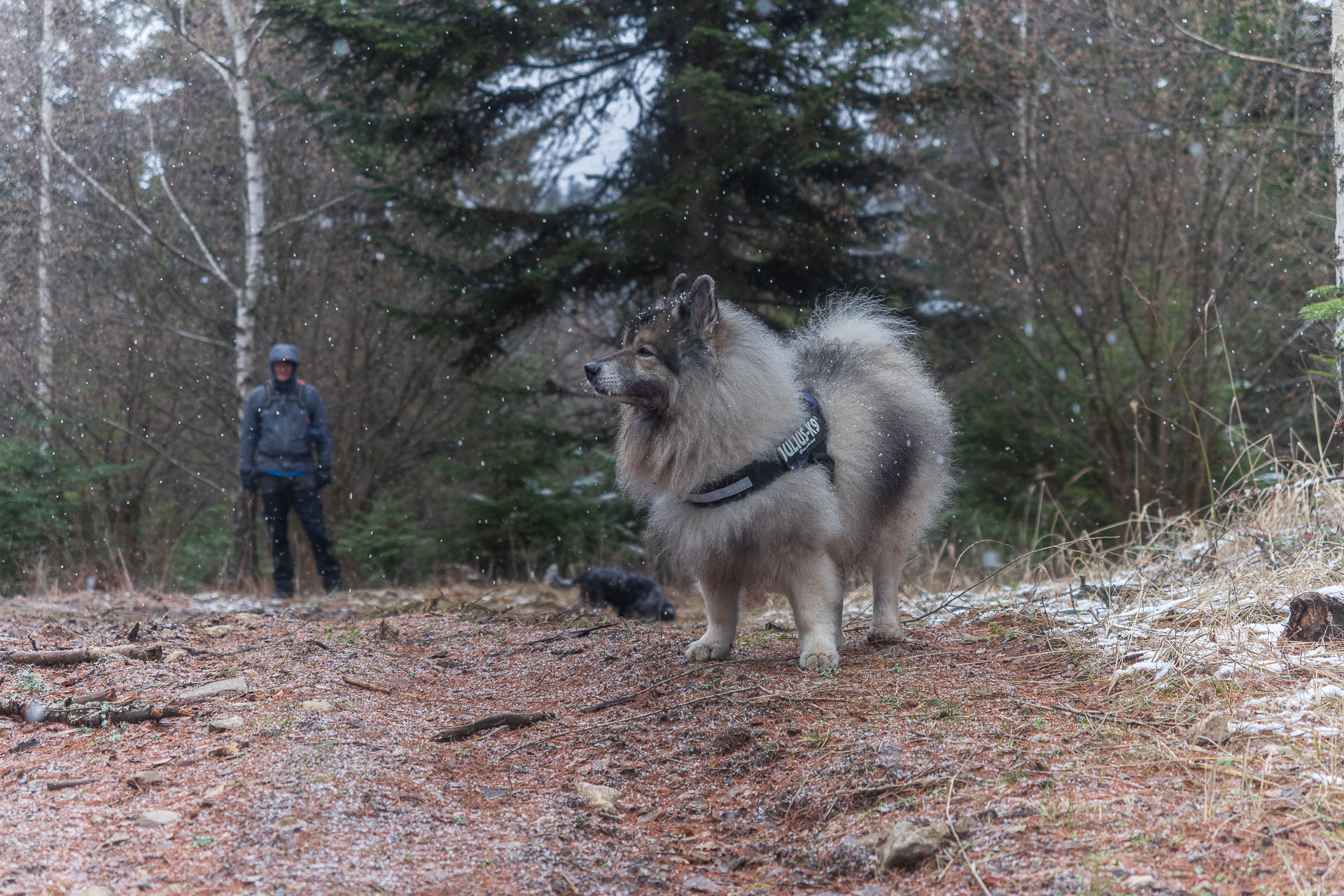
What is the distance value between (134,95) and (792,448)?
13.3 meters

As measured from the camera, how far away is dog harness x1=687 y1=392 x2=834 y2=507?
13.8 feet

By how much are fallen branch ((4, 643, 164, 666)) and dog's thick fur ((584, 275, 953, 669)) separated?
2218 mm

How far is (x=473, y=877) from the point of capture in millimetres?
2260

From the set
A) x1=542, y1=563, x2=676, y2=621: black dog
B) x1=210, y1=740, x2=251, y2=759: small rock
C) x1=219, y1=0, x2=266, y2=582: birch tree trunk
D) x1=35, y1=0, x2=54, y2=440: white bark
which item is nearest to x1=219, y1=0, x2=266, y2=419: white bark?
x1=219, y1=0, x2=266, y2=582: birch tree trunk

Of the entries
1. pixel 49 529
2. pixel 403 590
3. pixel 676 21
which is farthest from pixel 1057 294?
pixel 49 529

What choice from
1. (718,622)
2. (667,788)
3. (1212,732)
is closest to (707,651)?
(718,622)

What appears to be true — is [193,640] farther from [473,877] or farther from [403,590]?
[403,590]

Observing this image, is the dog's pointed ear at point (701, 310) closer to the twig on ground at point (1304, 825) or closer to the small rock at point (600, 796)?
the small rock at point (600, 796)

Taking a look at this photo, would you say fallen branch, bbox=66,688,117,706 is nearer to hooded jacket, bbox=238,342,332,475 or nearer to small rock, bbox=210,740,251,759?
small rock, bbox=210,740,251,759

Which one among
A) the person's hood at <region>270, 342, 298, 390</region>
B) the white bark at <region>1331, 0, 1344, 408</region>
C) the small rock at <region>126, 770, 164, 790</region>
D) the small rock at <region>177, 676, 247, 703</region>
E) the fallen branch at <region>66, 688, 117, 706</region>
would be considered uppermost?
the white bark at <region>1331, 0, 1344, 408</region>

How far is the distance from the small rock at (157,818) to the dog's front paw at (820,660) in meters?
2.50

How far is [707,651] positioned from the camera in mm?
4555

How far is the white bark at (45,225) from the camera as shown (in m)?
11.7

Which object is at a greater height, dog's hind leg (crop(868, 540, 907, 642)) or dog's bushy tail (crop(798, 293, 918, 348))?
dog's bushy tail (crop(798, 293, 918, 348))
